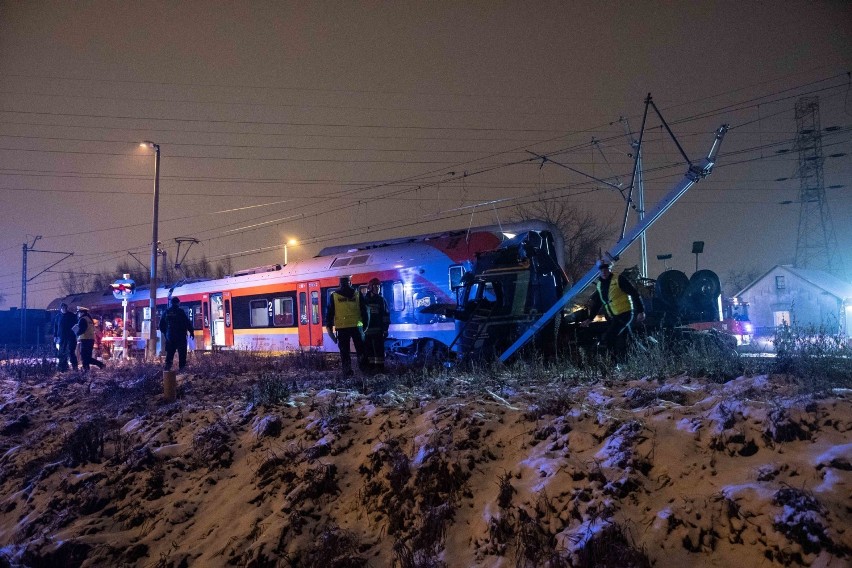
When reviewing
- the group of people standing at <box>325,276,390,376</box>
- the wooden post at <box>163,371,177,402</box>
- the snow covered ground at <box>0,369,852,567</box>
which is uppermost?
the group of people standing at <box>325,276,390,376</box>

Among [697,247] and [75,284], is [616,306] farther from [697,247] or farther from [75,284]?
[75,284]

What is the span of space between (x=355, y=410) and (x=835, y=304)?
39410 millimetres

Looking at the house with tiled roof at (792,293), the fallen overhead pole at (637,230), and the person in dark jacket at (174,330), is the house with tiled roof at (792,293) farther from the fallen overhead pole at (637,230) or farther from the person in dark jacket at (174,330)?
the person in dark jacket at (174,330)

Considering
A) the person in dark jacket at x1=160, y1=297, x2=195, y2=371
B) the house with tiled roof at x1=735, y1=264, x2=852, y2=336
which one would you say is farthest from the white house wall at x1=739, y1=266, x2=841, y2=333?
the person in dark jacket at x1=160, y1=297, x2=195, y2=371

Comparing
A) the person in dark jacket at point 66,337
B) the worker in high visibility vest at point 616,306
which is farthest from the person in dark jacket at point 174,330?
the worker in high visibility vest at point 616,306

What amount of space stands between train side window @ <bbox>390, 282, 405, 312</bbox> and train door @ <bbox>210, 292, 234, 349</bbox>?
789 centimetres

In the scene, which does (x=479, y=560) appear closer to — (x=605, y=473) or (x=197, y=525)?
(x=605, y=473)

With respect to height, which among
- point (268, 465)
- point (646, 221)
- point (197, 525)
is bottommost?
point (197, 525)

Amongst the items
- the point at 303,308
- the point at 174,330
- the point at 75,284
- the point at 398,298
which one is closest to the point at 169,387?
the point at 174,330

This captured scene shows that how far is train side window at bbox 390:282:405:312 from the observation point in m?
14.5

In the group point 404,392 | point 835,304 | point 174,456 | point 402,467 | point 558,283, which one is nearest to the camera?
point 402,467

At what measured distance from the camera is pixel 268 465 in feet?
17.8

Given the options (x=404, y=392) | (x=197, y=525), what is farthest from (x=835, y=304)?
(x=197, y=525)

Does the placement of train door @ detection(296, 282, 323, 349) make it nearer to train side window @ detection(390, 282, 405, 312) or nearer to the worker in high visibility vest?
train side window @ detection(390, 282, 405, 312)
